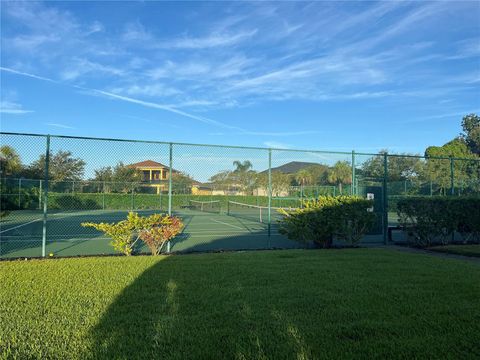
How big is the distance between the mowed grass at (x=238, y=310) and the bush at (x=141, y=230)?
1.56m

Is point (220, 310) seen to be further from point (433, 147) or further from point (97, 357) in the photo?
point (433, 147)

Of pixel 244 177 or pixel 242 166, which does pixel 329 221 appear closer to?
pixel 242 166

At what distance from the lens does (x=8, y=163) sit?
37.9ft

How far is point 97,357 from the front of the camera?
3.47 meters

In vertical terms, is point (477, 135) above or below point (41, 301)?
above

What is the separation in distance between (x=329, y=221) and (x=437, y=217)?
333 cm

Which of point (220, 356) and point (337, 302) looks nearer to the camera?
point (220, 356)

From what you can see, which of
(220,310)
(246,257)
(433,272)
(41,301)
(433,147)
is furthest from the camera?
(433,147)

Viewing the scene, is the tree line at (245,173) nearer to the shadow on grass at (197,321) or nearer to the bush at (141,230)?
the bush at (141,230)

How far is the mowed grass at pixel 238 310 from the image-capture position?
12.1 ft

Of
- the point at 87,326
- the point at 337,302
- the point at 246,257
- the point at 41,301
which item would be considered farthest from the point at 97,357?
the point at 246,257

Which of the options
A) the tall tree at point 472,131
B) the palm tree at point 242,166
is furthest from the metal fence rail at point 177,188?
the tall tree at point 472,131

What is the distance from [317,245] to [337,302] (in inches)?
232

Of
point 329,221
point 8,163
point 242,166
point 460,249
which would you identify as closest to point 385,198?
point 460,249
